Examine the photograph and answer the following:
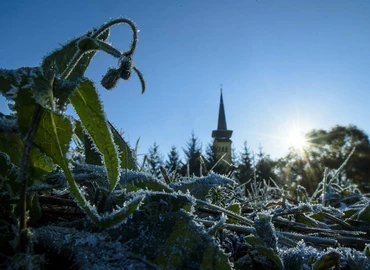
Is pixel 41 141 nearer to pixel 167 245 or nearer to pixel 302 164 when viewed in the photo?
pixel 167 245

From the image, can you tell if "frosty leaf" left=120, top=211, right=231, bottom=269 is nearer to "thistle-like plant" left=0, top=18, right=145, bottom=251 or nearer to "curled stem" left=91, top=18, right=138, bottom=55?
"thistle-like plant" left=0, top=18, right=145, bottom=251

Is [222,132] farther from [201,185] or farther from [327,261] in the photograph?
[327,261]

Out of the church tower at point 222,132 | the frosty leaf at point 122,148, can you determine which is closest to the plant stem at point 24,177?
the frosty leaf at point 122,148

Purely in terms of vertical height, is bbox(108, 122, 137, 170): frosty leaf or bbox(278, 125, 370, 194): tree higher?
bbox(278, 125, 370, 194): tree

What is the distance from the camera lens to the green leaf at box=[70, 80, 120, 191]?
56 cm

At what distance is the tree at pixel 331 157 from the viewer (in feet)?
74.0

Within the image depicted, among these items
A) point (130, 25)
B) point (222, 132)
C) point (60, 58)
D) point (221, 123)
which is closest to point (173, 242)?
point (60, 58)

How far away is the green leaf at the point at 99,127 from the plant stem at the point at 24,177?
0.10m

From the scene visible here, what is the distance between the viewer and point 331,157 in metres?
25.0

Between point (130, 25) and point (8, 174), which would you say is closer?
point (8, 174)

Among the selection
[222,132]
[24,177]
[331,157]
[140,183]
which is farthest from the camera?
[222,132]

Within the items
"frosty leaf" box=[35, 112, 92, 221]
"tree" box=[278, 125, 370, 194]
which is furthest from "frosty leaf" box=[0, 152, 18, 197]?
"tree" box=[278, 125, 370, 194]

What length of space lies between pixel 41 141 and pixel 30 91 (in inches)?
3.6

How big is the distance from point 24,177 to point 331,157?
2695 centimetres
